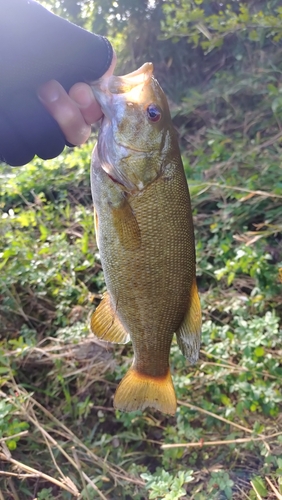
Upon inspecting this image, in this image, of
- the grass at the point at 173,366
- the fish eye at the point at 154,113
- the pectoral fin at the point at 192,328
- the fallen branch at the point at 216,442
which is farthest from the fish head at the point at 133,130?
the fallen branch at the point at 216,442

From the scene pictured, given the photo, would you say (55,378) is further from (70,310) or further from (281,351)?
(281,351)

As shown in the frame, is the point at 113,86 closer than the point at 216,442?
Yes

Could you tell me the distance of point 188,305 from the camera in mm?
1527

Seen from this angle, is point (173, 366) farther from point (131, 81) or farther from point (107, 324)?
point (131, 81)

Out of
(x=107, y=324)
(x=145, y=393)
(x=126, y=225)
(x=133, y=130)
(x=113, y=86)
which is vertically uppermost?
(x=113, y=86)

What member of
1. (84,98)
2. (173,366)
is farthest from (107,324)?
(173,366)

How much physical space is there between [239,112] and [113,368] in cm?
277

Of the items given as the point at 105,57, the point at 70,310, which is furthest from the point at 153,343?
the point at 70,310

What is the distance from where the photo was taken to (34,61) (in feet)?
4.36

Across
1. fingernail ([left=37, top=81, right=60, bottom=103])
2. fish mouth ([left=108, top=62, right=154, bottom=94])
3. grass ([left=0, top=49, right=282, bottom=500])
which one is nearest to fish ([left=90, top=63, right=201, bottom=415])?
fish mouth ([left=108, top=62, right=154, bottom=94])

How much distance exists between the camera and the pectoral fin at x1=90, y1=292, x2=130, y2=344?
1.62 m

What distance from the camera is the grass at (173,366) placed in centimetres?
221

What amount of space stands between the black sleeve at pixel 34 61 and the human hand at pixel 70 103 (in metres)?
0.02

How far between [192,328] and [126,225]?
44 centimetres
